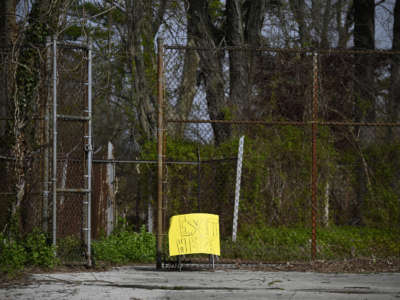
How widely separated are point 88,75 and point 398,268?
18.2 feet

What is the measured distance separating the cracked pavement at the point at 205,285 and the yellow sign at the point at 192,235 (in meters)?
0.33

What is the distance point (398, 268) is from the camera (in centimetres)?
787

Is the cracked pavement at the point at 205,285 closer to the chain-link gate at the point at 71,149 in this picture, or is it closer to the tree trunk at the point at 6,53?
the chain-link gate at the point at 71,149

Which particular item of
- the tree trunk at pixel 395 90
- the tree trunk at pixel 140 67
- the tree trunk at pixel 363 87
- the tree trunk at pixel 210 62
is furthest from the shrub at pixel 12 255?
the tree trunk at pixel 395 90

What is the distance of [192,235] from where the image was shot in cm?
732

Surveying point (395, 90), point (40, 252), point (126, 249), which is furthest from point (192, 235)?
point (395, 90)

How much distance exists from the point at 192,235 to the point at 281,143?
4.93 meters

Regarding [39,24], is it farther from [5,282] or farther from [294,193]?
[294,193]

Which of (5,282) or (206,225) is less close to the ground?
(206,225)

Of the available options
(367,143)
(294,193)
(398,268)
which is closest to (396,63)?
(367,143)

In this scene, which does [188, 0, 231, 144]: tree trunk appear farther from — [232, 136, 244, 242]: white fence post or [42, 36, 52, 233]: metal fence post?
[42, 36, 52, 233]: metal fence post

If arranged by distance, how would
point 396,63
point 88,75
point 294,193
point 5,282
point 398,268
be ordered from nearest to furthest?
point 5,282 < point 88,75 < point 398,268 < point 294,193 < point 396,63

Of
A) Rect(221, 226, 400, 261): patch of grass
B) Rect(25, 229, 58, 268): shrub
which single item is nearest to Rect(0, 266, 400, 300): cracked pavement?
Rect(25, 229, 58, 268): shrub

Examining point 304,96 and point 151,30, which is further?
point 151,30
